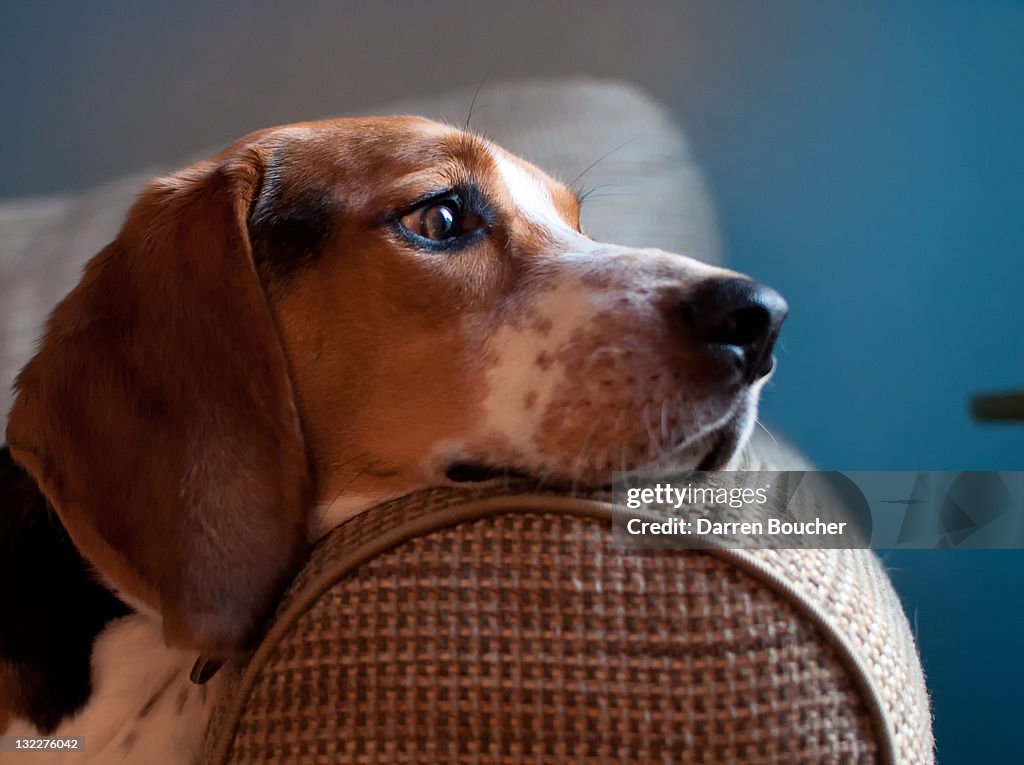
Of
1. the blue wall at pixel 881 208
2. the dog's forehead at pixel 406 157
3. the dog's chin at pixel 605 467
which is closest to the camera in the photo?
the dog's chin at pixel 605 467

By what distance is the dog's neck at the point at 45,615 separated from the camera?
1206 millimetres

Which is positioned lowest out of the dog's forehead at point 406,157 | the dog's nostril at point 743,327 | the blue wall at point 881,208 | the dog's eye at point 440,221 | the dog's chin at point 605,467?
the blue wall at point 881,208

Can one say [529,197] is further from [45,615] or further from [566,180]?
[45,615]

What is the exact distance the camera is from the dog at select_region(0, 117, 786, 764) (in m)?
1.07

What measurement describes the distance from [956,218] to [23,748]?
3.15 meters

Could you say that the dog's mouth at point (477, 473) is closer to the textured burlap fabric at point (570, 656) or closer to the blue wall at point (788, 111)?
the textured burlap fabric at point (570, 656)

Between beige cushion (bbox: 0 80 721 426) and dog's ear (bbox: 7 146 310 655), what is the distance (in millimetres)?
1229

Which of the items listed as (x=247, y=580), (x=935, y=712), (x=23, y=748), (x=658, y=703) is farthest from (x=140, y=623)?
(x=935, y=712)

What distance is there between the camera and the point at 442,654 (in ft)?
2.81

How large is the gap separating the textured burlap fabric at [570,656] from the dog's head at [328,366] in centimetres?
16

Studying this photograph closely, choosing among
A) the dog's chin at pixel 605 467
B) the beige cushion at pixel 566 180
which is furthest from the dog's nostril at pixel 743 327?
the beige cushion at pixel 566 180

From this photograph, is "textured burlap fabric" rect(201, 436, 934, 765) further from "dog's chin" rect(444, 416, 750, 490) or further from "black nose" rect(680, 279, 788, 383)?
"black nose" rect(680, 279, 788, 383)

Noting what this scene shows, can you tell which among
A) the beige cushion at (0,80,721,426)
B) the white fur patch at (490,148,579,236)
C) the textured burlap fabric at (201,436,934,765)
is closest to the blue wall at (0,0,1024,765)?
the beige cushion at (0,80,721,426)

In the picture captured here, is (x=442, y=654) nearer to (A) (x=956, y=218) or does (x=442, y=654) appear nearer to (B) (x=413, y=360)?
(B) (x=413, y=360)
